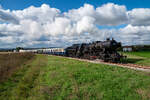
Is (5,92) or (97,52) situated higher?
(97,52)

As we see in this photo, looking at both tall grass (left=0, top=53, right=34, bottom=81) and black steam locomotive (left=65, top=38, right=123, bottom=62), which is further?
black steam locomotive (left=65, top=38, right=123, bottom=62)

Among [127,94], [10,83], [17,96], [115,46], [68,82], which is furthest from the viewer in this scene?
[115,46]

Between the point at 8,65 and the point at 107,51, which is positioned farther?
the point at 107,51

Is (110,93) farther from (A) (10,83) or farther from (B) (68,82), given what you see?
(A) (10,83)

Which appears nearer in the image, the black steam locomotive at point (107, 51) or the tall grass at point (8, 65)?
the tall grass at point (8, 65)

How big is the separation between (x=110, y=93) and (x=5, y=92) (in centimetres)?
557

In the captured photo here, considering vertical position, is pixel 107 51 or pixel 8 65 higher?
pixel 107 51

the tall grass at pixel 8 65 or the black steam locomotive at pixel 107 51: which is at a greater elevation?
the black steam locomotive at pixel 107 51

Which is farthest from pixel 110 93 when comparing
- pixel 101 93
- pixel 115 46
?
pixel 115 46

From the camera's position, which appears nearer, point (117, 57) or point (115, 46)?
point (117, 57)

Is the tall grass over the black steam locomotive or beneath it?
beneath

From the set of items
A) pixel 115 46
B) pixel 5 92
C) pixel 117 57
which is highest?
pixel 115 46

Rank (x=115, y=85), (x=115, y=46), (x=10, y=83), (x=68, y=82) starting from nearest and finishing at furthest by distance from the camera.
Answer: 1. (x=115, y=85)
2. (x=68, y=82)
3. (x=10, y=83)
4. (x=115, y=46)

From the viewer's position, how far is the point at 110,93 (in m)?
5.63
